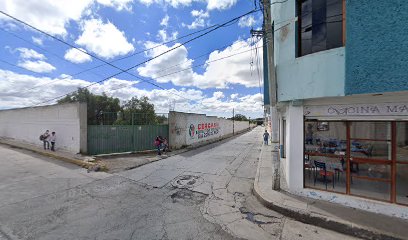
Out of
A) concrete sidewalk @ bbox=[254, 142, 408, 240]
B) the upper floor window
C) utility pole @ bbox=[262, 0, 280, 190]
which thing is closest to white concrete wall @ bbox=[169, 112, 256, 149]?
utility pole @ bbox=[262, 0, 280, 190]

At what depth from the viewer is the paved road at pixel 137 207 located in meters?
4.55

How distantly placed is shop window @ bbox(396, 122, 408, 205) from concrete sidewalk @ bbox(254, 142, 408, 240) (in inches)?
34.1

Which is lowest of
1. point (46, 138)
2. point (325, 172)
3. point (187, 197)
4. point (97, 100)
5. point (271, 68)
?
point (187, 197)

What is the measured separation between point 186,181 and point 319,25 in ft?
21.2

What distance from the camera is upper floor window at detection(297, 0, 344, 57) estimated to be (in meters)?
5.62

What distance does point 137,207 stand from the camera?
586 centimetres

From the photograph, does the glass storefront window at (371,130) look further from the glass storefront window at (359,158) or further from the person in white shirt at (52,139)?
the person in white shirt at (52,139)

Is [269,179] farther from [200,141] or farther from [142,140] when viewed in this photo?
[200,141]

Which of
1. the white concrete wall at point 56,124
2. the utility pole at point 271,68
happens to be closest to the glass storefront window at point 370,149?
the utility pole at point 271,68

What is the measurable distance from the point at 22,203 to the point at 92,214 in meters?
2.32

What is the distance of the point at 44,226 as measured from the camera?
4773 millimetres

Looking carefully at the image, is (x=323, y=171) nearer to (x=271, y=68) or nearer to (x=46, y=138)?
(x=271, y=68)

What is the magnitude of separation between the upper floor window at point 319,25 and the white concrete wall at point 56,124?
461 inches

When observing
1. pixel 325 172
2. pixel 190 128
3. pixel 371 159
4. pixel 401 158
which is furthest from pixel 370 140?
pixel 190 128
